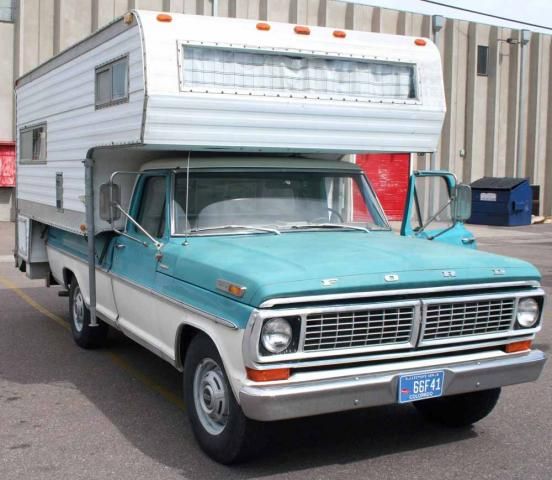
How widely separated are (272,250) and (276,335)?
3.04ft

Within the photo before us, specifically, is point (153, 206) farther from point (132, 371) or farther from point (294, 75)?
point (132, 371)

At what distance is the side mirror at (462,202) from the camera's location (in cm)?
663

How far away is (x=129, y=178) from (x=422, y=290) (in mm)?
3120

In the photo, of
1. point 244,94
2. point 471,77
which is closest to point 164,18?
point 244,94

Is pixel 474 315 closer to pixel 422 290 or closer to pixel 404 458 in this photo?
pixel 422 290

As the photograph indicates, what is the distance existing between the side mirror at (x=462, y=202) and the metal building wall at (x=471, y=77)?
17750 millimetres

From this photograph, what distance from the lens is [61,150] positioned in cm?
793

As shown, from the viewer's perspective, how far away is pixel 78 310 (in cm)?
795

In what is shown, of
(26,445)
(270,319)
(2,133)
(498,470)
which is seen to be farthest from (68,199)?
(2,133)

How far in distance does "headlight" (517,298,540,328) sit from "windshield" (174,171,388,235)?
1550mm

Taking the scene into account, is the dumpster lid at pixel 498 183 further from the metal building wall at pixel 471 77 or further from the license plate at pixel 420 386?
the license plate at pixel 420 386

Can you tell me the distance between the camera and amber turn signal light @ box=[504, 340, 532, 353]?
16.9ft

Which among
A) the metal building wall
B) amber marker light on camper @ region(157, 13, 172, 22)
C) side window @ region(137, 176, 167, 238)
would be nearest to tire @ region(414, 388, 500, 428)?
side window @ region(137, 176, 167, 238)

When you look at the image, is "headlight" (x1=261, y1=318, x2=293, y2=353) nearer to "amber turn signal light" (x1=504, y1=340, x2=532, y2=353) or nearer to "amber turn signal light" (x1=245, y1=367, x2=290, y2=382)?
"amber turn signal light" (x1=245, y1=367, x2=290, y2=382)
